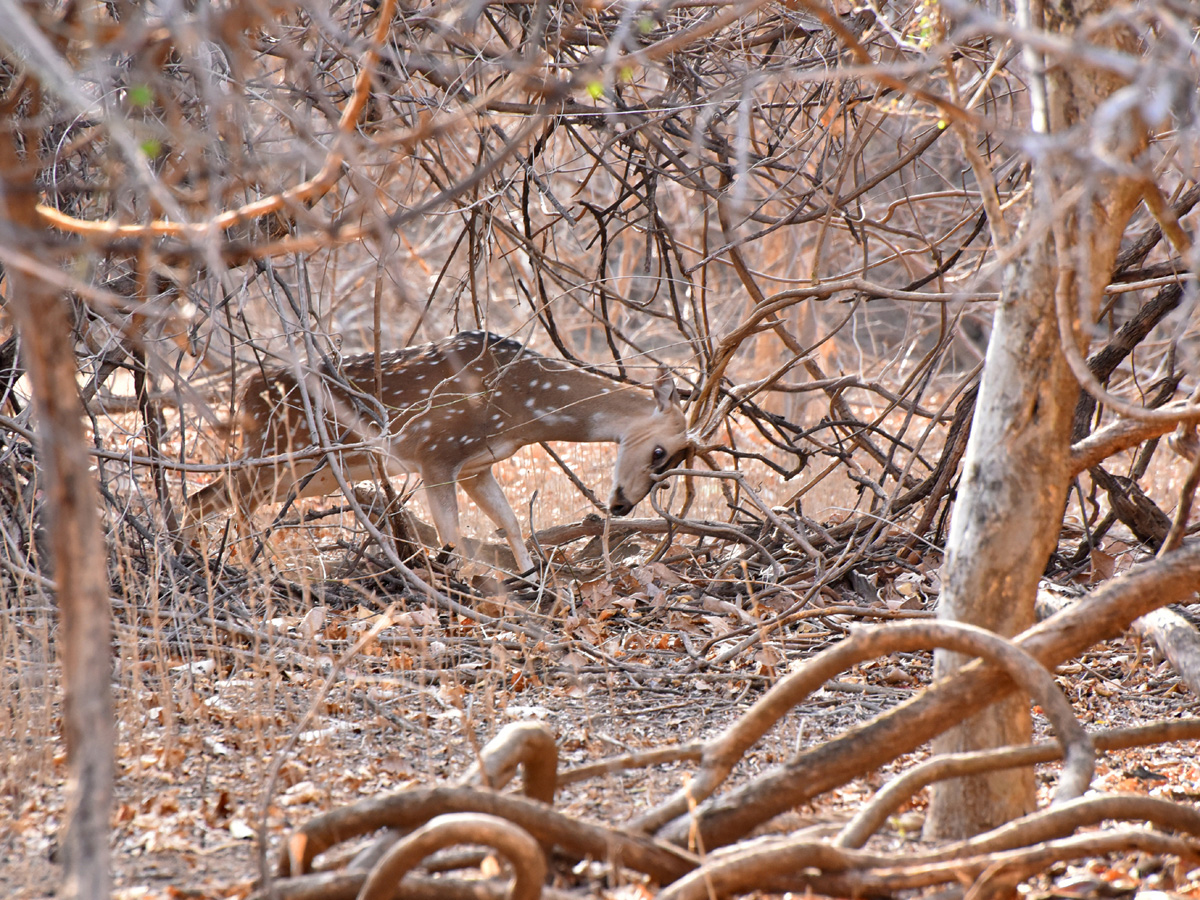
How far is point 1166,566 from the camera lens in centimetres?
227

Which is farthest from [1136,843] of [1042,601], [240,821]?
[240,821]

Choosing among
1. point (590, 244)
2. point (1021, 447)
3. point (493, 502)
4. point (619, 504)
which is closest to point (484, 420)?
point (493, 502)

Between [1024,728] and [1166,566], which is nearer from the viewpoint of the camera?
[1166,566]

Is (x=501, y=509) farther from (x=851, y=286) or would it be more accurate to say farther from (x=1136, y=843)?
(x=1136, y=843)

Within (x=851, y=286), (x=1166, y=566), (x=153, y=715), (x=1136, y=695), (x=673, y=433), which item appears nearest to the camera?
(x=1166, y=566)

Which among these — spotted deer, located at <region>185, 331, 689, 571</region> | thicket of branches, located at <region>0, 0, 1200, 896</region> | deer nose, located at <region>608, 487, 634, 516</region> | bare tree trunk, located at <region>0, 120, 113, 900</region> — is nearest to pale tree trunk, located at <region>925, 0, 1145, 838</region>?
thicket of branches, located at <region>0, 0, 1200, 896</region>

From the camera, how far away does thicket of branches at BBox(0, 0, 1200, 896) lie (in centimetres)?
177

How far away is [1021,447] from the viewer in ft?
7.59

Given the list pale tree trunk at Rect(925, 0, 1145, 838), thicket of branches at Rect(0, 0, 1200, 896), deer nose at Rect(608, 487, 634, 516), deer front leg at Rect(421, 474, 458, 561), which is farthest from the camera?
deer nose at Rect(608, 487, 634, 516)

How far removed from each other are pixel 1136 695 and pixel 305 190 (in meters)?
3.39

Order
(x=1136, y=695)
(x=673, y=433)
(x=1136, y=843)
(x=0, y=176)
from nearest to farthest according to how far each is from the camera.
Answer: (x=0, y=176), (x=1136, y=843), (x=1136, y=695), (x=673, y=433)

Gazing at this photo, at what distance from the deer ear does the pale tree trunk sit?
193 inches

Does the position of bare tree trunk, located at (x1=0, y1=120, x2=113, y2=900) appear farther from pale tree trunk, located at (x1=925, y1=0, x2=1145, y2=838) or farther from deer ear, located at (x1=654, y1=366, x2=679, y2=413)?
deer ear, located at (x1=654, y1=366, x2=679, y2=413)

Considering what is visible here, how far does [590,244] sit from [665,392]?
1748 mm
